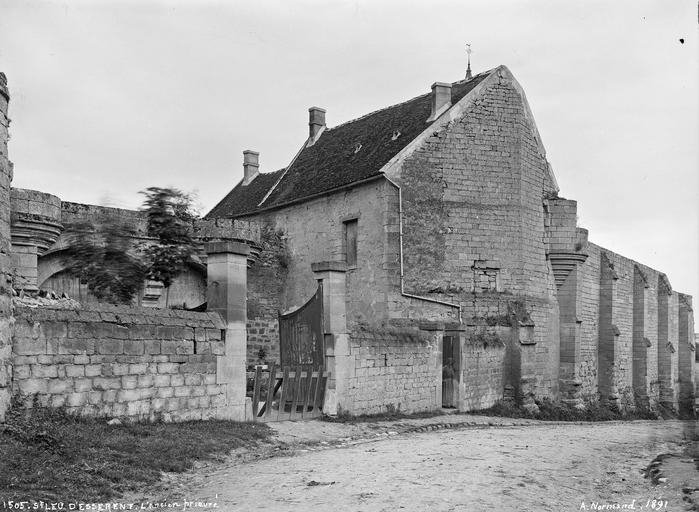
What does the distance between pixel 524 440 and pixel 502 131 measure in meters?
11.4

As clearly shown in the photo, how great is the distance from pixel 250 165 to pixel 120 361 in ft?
72.3

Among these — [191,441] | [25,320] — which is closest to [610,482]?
[191,441]

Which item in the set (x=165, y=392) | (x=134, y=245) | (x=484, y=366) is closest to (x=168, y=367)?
(x=165, y=392)

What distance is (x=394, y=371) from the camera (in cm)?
1559

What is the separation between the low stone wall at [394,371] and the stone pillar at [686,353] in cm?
2072

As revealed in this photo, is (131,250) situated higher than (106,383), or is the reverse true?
(131,250)

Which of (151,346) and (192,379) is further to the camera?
(192,379)

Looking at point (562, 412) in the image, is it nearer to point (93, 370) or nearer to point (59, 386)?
point (93, 370)

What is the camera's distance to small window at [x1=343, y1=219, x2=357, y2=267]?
2192 cm

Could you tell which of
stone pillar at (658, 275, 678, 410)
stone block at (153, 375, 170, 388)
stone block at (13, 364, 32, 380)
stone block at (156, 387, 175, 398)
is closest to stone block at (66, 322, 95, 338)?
stone block at (13, 364, 32, 380)

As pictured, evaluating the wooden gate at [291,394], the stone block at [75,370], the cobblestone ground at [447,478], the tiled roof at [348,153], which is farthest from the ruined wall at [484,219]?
the stone block at [75,370]

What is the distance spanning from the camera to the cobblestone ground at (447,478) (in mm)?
7445

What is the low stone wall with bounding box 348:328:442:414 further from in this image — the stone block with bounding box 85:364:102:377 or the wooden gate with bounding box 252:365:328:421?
the stone block with bounding box 85:364:102:377

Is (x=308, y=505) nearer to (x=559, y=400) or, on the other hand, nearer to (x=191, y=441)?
(x=191, y=441)
